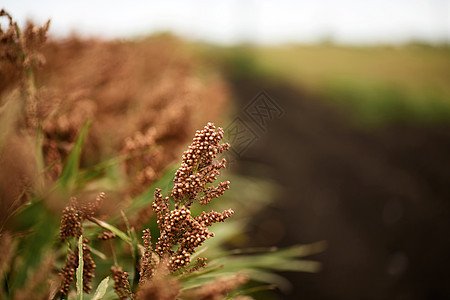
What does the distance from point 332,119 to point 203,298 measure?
26.1ft

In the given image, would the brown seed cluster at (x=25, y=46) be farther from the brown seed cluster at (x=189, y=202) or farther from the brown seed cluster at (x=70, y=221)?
the brown seed cluster at (x=189, y=202)

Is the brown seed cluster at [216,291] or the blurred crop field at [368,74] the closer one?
the brown seed cluster at [216,291]

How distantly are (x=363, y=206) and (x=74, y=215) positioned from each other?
442 cm

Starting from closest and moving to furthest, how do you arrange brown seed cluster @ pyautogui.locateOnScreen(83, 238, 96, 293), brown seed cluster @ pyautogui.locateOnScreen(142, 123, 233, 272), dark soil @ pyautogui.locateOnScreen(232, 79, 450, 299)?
1. brown seed cluster @ pyautogui.locateOnScreen(142, 123, 233, 272)
2. brown seed cluster @ pyautogui.locateOnScreen(83, 238, 96, 293)
3. dark soil @ pyautogui.locateOnScreen(232, 79, 450, 299)

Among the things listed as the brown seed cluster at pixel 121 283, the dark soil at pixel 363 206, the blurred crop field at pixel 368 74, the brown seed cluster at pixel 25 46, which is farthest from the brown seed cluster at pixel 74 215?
the blurred crop field at pixel 368 74

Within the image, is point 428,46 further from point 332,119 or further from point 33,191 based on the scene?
point 33,191

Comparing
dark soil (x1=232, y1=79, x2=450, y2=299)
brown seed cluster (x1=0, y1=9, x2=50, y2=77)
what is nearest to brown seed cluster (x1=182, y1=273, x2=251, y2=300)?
brown seed cluster (x1=0, y1=9, x2=50, y2=77)

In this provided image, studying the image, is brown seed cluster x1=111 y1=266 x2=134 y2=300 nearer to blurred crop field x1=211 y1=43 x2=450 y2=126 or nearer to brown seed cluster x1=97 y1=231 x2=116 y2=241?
brown seed cluster x1=97 y1=231 x2=116 y2=241

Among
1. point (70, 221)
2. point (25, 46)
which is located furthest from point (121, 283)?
point (25, 46)

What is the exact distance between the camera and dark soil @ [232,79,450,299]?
10.9 ft

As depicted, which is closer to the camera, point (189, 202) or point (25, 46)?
point (189, 202)

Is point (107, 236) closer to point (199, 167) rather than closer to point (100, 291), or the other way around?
point (100, 291)

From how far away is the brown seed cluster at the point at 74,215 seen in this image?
716mm

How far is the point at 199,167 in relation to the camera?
685 mm
